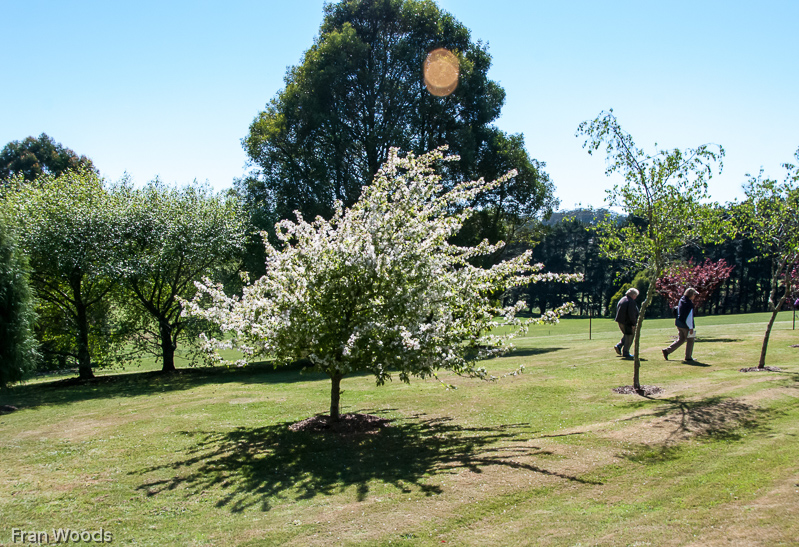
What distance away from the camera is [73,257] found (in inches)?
778

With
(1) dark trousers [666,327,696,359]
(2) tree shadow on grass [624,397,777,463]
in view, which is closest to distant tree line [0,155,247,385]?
(1) dark trousers [666,327,696,359]

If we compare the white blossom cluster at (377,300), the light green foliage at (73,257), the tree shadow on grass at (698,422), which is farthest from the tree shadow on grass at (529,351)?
the light green foliage at (73,257)

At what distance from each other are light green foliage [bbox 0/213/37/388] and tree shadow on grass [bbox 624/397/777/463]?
15.3 m

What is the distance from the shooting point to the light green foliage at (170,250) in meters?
21.4

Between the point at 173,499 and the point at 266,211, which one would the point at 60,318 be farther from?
the point at 173,499

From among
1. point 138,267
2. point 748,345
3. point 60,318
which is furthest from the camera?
point 60,318

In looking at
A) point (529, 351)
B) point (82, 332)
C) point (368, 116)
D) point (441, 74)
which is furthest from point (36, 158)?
point (529, 351)

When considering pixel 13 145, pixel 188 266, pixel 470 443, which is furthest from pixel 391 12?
pixel 13 145

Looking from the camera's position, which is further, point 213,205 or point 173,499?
point 213,205

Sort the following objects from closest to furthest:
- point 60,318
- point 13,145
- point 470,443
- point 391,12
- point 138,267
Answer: point 470,443, point 138,267, point 60,318, point 391,12, point 13,145

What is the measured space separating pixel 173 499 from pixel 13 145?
6052cm

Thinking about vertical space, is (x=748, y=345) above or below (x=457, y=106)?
below

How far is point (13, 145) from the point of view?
177ft

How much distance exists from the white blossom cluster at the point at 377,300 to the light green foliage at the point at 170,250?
1280 cm
